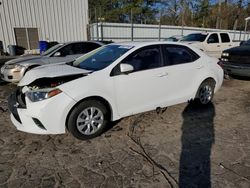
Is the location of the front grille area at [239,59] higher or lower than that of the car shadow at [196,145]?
higher

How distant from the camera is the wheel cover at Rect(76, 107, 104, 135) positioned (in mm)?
3490

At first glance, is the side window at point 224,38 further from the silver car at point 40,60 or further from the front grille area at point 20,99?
the front grille area at point 20,99

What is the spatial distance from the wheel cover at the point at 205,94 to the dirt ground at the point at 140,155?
21.9 inches

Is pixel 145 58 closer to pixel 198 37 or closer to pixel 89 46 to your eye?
pixel 89 46

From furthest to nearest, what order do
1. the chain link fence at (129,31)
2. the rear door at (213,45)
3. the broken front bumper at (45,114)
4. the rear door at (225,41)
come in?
1. the chain link fence at (129,31)
2. the rear door at (225,41)
3. the rear door at (213,45)
4. the broken front bumper at (45,114)

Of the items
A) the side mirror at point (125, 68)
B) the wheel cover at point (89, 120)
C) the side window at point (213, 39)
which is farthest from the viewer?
the side window at point (213, 39)

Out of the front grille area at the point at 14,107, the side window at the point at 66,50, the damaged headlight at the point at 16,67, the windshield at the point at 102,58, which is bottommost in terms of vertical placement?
the front grille area at the point at 14,107

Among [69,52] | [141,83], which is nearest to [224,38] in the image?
[69,52]

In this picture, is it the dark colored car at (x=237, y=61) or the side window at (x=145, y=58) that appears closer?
the side window at (x=145, y=58)

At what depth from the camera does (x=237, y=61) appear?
7.61 meters

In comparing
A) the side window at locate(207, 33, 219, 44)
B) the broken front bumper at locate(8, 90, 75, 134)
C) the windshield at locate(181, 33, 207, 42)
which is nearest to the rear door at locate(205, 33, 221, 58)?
the side window at locate(207, 33, 219, 44)

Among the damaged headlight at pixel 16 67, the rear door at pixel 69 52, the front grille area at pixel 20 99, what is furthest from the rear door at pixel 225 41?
the front grille area at pixel 20 99

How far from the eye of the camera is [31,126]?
3371mm

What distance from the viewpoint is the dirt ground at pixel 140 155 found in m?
2.71
